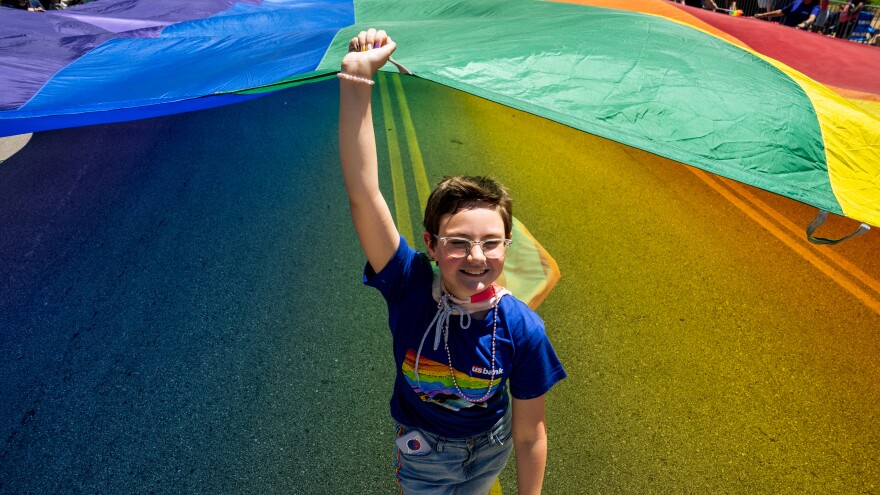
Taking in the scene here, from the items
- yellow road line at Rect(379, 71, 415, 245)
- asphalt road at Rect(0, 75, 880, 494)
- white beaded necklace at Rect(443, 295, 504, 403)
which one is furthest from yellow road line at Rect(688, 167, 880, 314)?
white beaded necklace at Rect(443, 295, 504, 403)

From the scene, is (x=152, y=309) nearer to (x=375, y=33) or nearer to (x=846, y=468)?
(x=375, y=33)

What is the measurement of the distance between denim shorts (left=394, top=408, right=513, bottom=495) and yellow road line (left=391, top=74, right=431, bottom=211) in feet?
11.0

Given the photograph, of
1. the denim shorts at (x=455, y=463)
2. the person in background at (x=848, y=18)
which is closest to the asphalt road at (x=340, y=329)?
the denim shorts at (x=455, y=463)

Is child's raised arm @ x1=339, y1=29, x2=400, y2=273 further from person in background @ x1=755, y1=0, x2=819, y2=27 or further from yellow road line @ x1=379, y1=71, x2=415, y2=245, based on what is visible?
person in background @ x1=755, y1=0, x2=819, y2=27

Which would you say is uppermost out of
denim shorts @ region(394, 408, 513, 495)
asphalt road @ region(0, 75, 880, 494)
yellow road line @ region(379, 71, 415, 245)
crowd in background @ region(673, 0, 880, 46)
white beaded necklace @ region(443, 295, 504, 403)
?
crowd in background @ region(673, 0, 880, 46)

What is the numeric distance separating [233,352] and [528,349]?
292 cm

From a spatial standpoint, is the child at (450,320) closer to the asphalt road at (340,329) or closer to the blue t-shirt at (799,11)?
the asphalt road at (340,329)

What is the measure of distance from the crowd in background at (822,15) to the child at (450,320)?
31.2ft

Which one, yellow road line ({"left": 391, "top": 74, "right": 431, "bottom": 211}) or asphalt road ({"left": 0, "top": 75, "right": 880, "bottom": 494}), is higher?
yellow road line ({"left": 391, "top": 74, "right": 431, "bottom": 211})

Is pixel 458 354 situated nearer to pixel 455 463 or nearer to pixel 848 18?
pixel 455 463

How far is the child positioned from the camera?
1.74 m

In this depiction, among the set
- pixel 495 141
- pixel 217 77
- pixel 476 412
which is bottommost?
pixel 495 141

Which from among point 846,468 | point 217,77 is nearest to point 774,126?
point 846,468

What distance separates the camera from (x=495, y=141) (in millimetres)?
7562
